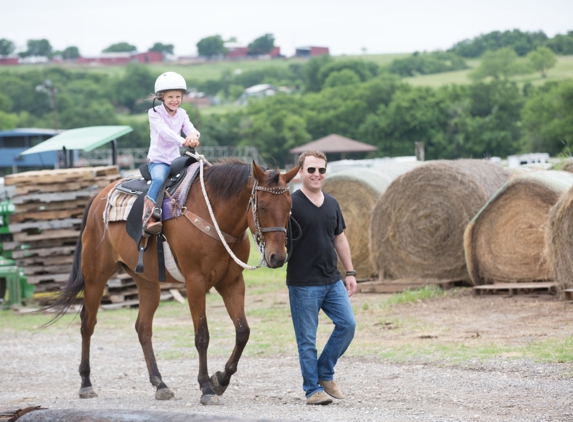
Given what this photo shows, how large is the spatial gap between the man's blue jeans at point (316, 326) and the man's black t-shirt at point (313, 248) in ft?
0.27

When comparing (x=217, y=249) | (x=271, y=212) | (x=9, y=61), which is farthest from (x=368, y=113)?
(x=9, y=61)

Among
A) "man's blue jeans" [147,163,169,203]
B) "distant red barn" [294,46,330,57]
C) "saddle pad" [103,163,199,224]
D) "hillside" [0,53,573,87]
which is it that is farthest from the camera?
"distant red barn" [294,46,330,57]

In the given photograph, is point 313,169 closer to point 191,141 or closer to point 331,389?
point 191,141

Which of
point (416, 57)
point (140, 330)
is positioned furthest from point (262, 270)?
point (416, 57)

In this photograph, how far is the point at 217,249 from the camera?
23.7ft

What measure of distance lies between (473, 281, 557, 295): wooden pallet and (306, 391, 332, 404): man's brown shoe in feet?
20.3

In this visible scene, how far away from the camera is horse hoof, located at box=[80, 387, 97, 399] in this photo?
779cm

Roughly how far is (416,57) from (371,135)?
71591mm

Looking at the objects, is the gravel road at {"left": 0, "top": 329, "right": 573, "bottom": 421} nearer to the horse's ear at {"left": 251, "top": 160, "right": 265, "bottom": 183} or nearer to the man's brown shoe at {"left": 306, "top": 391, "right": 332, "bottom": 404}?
the man's brown shoe at {"left": 306, "top": 391, "right": 332, "bottom": 404}

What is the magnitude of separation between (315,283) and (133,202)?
2291 millimetres

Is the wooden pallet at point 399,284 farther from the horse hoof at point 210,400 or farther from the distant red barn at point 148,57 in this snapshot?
the distant red barn at point 148,57

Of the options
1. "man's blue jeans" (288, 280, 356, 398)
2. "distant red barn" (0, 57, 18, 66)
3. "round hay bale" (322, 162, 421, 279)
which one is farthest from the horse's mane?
"distant red barn" (0, 57, 18, 66)

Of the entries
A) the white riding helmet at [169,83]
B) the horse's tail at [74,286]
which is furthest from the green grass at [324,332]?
the white riding helmet at [169,83]

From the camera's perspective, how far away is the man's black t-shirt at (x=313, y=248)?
681 centimetres
